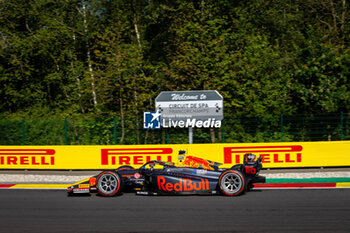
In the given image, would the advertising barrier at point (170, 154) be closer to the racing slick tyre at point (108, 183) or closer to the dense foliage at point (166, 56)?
the dense foliage at point (166, 56)

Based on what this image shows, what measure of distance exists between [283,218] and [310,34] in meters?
16.4

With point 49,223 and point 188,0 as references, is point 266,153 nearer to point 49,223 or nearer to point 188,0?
point 49,223

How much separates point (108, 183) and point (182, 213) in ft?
8.24

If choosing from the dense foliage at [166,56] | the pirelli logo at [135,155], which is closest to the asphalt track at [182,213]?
the pirelli logo at [135,155]

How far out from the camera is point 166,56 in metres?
21.9

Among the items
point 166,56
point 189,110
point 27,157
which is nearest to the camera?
point 27,157

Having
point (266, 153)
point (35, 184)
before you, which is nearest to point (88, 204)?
point (35, 184)

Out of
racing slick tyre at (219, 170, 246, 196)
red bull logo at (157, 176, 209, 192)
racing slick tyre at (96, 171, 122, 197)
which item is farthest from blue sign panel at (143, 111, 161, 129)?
racing slick tyre at (219, 170, 246, 196)

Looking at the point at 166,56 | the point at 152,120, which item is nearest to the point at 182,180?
the point at 152,120

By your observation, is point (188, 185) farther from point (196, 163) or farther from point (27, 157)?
point (27, 157)

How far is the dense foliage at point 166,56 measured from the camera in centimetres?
1917

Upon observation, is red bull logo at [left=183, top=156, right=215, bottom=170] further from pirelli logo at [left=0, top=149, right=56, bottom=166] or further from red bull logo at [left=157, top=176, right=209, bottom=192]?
pirelli logo at [left=0, top=149, right=56, bottom=166]

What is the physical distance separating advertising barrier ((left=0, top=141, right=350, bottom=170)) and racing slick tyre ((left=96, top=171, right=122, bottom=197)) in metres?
4.59

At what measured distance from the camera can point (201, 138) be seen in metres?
16.9
